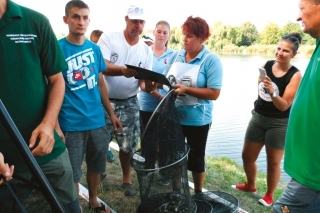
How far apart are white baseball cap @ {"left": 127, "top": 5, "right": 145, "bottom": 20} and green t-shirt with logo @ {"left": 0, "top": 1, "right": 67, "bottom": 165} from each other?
1.62 m

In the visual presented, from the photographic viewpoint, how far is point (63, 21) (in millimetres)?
2561

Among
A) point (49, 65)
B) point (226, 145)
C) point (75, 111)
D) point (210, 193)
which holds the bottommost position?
point (226, 145)

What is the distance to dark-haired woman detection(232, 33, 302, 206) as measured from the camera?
112 inches

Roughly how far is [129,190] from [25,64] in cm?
210

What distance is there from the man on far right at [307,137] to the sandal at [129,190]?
177 centimetres

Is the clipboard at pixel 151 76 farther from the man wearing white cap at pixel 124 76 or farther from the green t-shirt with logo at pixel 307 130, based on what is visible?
the green t-shirt with logo at pixel 307 130

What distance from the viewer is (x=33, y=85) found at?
142cm

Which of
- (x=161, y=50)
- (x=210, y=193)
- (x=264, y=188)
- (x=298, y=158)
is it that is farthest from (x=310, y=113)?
(x=264, y=188)

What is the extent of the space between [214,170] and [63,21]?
10.1 ft

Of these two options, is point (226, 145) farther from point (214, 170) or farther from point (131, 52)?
point (131, 52)

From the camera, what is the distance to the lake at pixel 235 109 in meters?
6.79

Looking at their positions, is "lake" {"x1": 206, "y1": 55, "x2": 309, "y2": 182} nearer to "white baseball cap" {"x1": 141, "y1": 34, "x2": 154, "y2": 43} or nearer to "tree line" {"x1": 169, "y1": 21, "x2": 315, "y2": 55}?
"tree line" {"x1": 169, "y1": 21, "x2": 315, "y2": 55}

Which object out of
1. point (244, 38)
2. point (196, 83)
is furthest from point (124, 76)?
point (244, 38)

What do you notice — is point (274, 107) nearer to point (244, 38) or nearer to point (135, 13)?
point (135, 13)
